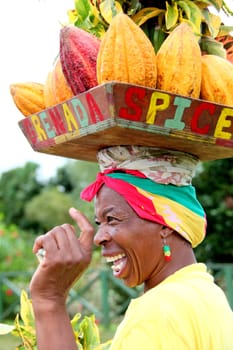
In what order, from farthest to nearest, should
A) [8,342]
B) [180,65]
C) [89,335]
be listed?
[8,342] → [89,335] → [180,65]

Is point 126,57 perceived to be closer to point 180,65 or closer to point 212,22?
point 180,65

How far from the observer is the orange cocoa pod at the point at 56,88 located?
2.57 m

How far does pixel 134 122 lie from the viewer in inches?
91.0

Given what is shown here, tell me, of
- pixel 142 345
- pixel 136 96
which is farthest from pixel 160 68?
pixel 142 345

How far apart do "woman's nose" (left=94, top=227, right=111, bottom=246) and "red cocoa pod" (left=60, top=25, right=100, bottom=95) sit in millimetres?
466

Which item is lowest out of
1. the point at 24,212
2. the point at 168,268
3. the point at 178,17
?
the point at 24,212

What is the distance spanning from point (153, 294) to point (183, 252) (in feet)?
0.74

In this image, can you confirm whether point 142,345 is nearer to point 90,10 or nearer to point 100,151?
point 100,151

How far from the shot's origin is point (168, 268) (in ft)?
8.39

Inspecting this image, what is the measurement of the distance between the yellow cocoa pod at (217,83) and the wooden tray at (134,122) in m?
0.06

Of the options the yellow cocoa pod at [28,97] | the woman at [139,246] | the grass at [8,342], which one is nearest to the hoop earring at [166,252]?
the woman at [139,246]

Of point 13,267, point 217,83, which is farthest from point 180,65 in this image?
point 13,267

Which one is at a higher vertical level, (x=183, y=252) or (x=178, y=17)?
(x=178, y=17)

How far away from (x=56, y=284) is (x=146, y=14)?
39.4 inches
